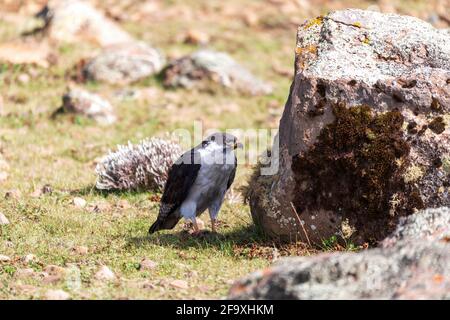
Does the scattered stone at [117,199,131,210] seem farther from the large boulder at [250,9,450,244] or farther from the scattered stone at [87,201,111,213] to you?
the large boulder at [250,9,450,244]

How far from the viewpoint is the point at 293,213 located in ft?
25.4

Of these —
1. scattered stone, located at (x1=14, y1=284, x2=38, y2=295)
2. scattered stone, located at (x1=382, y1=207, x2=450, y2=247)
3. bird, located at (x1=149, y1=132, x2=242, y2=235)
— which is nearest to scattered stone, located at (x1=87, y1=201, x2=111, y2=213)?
bird, located at (x1=149, y1=132, x2=242, y2=235)

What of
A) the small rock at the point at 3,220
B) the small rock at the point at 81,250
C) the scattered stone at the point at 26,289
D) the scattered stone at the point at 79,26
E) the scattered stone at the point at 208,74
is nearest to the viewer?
the scattered stone at the point at 26,289

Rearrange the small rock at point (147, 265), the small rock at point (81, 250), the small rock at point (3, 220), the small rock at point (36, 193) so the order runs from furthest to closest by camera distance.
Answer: the small rock at point (36, 193)
the small rock at point (3, 220)
the small rock at point (81, 250)
the small rock at point (147, 265)

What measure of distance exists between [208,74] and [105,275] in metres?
9.81

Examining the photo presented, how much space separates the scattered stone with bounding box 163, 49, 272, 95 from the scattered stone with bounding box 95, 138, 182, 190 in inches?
217

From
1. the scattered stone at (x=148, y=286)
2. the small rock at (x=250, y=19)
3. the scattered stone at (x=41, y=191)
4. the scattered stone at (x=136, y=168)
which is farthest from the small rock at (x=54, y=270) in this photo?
the small rock at (x=250, y=19)

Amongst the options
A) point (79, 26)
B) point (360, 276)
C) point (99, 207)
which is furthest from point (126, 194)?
point (79, 26)

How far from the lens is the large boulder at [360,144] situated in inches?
293

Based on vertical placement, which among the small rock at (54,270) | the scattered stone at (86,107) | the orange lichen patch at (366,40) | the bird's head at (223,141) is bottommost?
the small rock at (54,270)

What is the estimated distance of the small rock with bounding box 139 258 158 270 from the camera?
721cm

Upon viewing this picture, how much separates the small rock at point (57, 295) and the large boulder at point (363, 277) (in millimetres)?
1512

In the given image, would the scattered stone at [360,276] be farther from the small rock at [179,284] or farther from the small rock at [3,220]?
the small rock at [3,220]

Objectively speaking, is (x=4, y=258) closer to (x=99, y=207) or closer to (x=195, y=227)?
(x=195, y=227)
